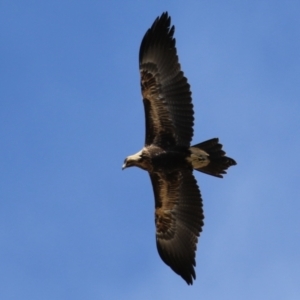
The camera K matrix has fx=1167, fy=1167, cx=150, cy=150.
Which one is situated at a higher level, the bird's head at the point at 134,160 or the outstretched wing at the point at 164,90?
the outstretched wing at the point at 164,90

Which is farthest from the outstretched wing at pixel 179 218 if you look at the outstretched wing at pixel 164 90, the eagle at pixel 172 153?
the outstretched wing at pixel 164 90

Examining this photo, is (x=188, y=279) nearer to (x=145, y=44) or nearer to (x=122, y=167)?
(x=122, y=167)

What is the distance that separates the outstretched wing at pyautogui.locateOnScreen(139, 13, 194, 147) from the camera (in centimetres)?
2327

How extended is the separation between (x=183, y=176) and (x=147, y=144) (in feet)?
3.36

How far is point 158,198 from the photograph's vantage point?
2406 centimetres

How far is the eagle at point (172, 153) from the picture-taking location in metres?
23.2

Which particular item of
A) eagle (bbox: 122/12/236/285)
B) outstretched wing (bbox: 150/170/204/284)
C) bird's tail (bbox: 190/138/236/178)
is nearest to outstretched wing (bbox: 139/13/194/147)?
eagle (bbox: 122/12/236/285)

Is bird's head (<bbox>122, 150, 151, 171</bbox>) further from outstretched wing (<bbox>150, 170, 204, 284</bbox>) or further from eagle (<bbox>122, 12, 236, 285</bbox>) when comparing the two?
outstretched wing (<bbox>150, 170, 204, 284</bbox>)

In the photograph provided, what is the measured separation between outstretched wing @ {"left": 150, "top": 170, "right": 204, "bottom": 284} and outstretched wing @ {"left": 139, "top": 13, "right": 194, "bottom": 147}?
83 centimetres

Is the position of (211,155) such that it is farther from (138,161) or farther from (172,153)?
(138,161)

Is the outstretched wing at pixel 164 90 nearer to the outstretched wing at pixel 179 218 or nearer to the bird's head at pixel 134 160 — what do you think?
the bird's head at pixel 134 160

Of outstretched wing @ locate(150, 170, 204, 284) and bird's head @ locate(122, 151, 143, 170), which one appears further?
outstretched wing @ locate(150, 170, 204, 284)

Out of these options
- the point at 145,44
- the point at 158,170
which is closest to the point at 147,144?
the point at 158,170

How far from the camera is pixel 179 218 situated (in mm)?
24016
